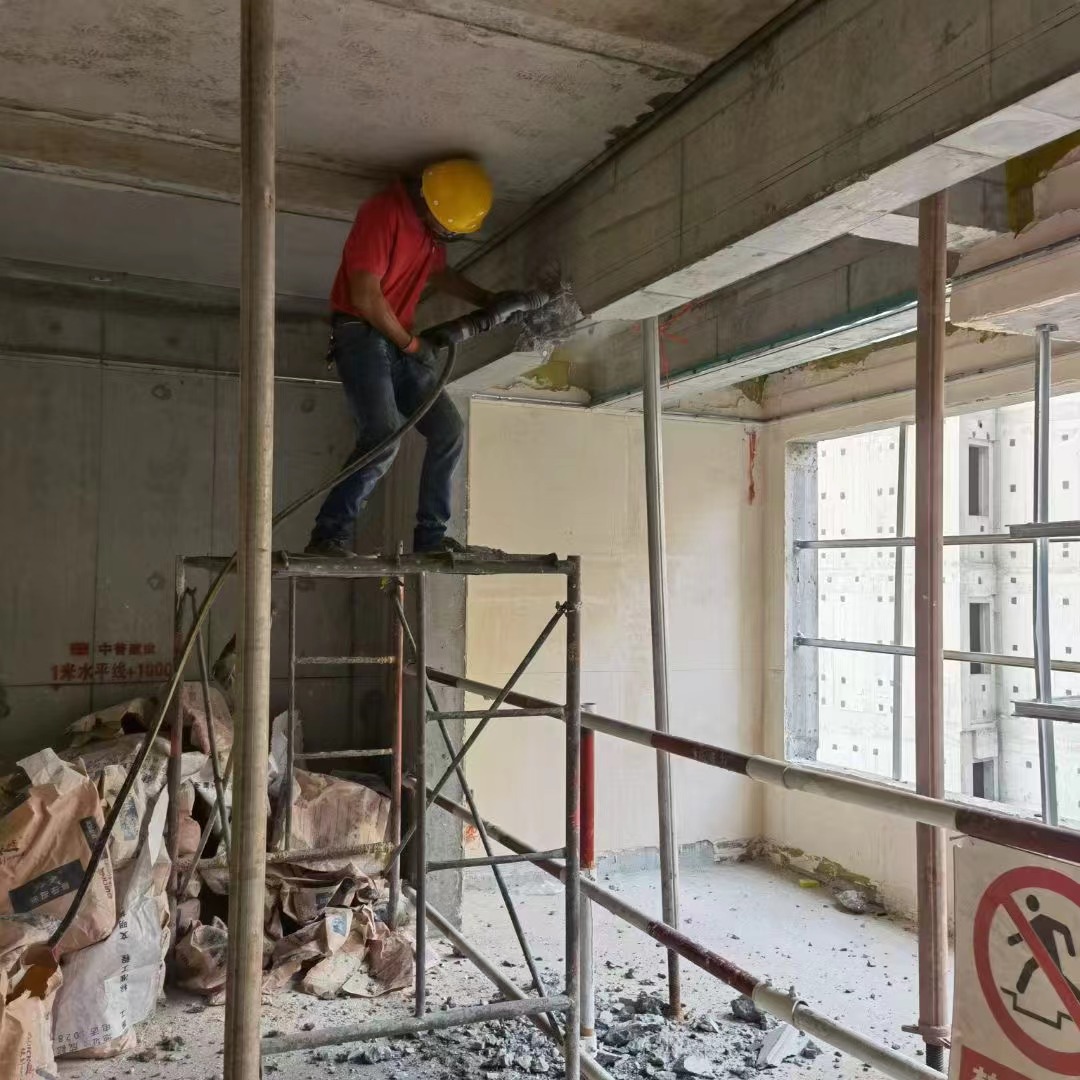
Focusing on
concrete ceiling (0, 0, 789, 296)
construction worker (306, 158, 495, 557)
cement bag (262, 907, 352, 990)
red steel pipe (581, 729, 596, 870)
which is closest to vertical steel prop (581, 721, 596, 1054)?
red steel pipe (581, 729, 596, 870)

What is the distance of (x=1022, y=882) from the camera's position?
145 cm

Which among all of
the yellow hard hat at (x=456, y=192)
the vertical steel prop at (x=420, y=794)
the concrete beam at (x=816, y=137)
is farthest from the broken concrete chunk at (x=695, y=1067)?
the yellow hard hat at (x=456, y=192)

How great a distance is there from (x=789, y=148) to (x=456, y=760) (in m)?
2.07

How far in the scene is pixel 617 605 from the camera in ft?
18.6

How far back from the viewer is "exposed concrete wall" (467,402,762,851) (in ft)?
17.5

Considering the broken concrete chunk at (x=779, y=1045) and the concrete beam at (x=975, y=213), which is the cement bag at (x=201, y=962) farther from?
the concrete beam at (x=975, y=213)

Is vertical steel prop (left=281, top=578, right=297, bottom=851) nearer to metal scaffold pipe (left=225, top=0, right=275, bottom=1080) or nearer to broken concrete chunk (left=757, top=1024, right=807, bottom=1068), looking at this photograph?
broken concrete chunk (left=757, top=1024, right=807, bottom=1068)

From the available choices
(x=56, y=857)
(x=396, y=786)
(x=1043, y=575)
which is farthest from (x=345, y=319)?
(x=1043, y=575)

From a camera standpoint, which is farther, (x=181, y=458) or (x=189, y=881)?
(x=181, y=458)

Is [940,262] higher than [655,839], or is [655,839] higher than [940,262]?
[940,262]

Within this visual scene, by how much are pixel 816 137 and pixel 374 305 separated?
143 cm

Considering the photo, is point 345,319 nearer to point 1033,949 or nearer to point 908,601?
point 1033,949

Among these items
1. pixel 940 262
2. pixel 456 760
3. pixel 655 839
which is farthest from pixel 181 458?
pixel 940 262

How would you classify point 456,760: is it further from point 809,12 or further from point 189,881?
point 809,12
